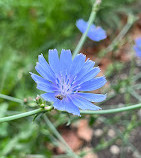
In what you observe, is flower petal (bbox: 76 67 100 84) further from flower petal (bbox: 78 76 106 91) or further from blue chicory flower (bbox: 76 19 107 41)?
blue chicory flower (bbox: 76 19 107 41)

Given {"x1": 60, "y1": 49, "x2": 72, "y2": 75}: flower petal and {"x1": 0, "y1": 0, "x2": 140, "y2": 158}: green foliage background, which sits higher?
{"x1": 0, "y1": 0, "x2": 140, "y2": 158}: green foliage background

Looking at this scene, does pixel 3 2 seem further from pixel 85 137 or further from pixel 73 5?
pixel 85 137

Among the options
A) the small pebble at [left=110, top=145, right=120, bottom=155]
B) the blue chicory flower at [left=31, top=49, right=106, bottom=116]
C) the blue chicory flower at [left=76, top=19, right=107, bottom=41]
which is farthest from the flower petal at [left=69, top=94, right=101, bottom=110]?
the small pebble at [left=110, top=145, right=120, bottom=155]

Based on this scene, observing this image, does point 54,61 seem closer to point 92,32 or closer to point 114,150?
point 92,32

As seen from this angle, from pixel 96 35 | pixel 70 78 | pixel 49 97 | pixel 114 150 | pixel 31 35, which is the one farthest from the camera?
pixel 31 35

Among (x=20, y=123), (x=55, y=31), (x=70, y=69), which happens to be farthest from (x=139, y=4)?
(x=70, y=69)

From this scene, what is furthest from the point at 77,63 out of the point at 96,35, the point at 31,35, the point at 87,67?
the point at 31,35
